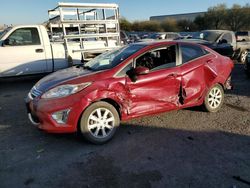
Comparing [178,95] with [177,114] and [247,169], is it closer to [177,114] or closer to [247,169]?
[177,114]

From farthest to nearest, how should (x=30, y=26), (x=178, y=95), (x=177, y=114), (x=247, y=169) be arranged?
(x=30, y=26)
(x=177, y=114)
(x=178, y=95)
(x=247, y=169)

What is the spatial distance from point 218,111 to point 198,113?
49 cm

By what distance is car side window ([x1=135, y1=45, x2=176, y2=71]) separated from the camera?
5.03 m

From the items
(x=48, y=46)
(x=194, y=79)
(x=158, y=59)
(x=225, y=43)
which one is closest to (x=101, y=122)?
(x=158, y=59)

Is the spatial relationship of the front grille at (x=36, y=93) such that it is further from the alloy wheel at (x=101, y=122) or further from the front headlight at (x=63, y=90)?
the alloy wheel at (x=101, y=122)

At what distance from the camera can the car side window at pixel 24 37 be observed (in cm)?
862

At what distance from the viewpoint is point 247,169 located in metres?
3.68

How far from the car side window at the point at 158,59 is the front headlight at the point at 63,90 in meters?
1.17

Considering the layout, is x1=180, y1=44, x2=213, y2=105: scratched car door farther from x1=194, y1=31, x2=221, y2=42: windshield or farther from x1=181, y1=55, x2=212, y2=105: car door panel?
x1=194, y1=31, x2=221, y2=42: windshield

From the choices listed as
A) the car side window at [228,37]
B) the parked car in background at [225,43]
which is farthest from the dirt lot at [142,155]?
the car side window at [228,37]

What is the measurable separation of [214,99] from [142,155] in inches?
103

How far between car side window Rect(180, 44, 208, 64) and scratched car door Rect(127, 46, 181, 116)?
0.34 m

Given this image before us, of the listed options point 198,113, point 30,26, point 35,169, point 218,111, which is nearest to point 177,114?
point 198,113

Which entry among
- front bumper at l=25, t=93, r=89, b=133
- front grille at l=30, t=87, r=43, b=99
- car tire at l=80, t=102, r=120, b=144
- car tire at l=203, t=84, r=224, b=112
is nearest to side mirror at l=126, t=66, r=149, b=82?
car tire at l=80, t=102, r=120, b=144
